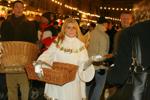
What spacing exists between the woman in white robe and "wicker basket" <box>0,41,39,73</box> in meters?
0.65

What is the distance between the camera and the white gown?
7.04m

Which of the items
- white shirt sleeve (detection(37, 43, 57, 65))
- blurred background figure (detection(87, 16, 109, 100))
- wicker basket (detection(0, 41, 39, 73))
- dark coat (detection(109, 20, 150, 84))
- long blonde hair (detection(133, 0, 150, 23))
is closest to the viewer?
dark coat (detection(109, 20, 150, 84))

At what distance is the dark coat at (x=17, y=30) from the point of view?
8727 mm

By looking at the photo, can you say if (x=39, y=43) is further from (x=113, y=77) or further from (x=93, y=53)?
(x=113, y=77)

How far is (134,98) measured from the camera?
12.9ft

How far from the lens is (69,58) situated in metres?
7.05

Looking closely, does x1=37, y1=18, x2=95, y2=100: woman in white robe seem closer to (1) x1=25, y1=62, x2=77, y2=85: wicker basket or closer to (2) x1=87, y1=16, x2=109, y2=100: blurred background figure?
(1) x1=25, y1=62, x2=77, y2=85: wicker basket

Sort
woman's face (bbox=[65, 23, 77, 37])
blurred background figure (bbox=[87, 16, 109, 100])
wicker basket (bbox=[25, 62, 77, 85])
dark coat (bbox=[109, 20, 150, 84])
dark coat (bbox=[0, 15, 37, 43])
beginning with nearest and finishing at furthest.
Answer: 1. dark coat (bbox=[109, 20, 150, 84])
2. wicker basket (bbox=[25, 62, 77, 85])
3. woman's face (bbox=[65, 23, 77, 37])
4. dark coat (bbox=[0, 15, 37, 43])
5. blurred background figure (bbox=[87, 16, 109, 100])

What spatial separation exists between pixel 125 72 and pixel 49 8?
3837 cm

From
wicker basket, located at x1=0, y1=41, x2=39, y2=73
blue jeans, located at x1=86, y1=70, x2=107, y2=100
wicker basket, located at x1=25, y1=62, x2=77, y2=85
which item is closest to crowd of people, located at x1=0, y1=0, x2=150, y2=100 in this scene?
blue jeans, located at x1=86, y1=70, x2=107, y2=100

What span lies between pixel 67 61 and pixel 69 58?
0.05m

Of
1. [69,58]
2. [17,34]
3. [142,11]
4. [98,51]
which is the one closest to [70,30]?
[69,58]

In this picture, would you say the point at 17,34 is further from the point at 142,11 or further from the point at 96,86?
the point at 142,11

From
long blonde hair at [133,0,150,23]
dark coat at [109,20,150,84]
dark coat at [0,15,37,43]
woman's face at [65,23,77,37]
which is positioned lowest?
dark coat at [0,15,37,43]
